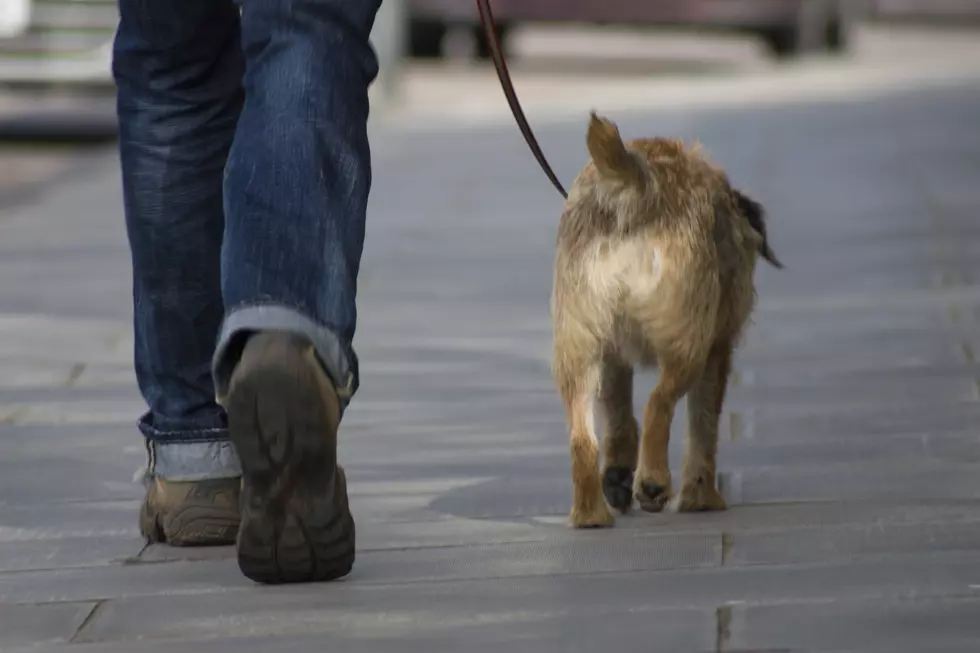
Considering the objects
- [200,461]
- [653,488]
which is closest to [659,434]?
[653,488]

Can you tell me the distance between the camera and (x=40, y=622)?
3.38 meters

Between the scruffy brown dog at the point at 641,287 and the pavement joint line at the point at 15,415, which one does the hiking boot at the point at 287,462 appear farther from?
the pavement joint line at the point at 15,415

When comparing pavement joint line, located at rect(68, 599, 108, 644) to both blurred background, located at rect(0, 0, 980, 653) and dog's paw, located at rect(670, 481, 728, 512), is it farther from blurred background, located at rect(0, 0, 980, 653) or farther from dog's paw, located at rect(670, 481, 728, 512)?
dog's paw, located at rect(670, 481, 728, 512)

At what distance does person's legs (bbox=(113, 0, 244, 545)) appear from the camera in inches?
151

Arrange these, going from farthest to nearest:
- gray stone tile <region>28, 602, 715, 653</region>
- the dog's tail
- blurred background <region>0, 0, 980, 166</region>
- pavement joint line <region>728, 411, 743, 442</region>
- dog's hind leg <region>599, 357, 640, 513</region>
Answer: blurred background <region>0, 0, 980, 166</region>, pavement joint line <region>728, 411, 743, 442</region>, dog's hind leg <region>599, 357, 640, 513</region>, the dog's tail, gray stone tile <region>28, 602, 715, 653</region>

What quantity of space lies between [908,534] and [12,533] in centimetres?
161

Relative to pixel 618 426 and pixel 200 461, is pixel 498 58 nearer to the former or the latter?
pixel 618 426

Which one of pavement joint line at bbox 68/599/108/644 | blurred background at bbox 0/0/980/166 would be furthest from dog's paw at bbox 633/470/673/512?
blurred background at bbox 0/0/980/166

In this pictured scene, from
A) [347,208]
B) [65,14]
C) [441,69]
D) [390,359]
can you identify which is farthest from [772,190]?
[441,69]

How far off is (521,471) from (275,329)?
4.32 ft

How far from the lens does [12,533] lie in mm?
4098

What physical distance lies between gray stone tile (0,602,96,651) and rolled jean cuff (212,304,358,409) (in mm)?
406

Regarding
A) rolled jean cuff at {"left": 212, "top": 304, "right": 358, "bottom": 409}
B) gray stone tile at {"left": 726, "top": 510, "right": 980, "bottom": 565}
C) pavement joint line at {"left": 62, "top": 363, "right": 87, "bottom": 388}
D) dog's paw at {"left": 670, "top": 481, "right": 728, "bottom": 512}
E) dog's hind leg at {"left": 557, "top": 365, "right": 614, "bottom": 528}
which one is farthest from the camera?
pavement joint line at {"left": 62, "top": 363, "right": 87, "bottom": 388}

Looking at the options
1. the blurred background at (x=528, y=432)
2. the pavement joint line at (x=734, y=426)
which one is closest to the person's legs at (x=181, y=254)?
the blurred background at (x=528, y=432)
